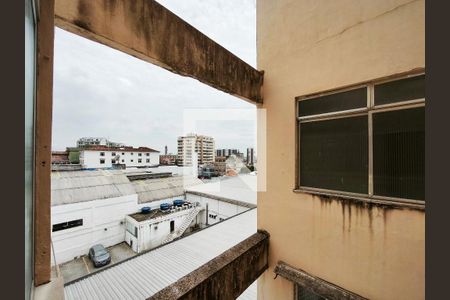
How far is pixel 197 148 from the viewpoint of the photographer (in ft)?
220

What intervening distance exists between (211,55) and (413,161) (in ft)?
9.79

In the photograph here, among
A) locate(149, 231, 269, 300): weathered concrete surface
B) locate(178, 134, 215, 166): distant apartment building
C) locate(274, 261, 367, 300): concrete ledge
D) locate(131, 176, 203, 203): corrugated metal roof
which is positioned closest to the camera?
locate(149, 231, 269, 300): weathered concrete surface

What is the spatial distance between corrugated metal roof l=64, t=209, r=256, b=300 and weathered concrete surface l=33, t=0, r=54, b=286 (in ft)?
16.1

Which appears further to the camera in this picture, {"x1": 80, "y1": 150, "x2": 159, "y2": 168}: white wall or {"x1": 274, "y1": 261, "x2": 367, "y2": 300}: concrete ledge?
{"x1": 80, "y1": 150, "x2": 159, "y2": 168}: white wall

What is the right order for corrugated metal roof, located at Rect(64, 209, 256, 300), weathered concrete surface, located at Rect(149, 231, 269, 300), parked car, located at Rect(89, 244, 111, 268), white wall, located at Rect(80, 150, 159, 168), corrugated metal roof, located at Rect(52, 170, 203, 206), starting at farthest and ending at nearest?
1. white wall, located at Rect(80, 150, 159, 168)
2. corrugated metal roof, located at Rect(52, 170, 203, 206)
3. parked car, located at Rect(89, 244, 111, 268)
4. corrugated metal roof, located at Rect(64, 209, 256, 300)
5. weathered concrete surface, located at Rect(149, 231, 269, 300)

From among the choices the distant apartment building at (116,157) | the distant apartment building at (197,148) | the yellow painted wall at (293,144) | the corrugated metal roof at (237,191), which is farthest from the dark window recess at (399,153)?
the distant apartment building at (197,148)

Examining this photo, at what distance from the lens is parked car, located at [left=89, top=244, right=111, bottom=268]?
36.6 ft

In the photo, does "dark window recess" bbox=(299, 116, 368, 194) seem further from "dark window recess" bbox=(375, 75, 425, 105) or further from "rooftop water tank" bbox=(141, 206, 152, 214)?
"rooftop water tank" bbox=(141, 206, 152, 214)

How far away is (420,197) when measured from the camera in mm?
2307

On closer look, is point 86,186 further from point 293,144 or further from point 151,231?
point 293,144

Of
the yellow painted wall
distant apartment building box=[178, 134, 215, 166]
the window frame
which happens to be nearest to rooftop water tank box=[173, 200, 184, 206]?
the yellow painted wall

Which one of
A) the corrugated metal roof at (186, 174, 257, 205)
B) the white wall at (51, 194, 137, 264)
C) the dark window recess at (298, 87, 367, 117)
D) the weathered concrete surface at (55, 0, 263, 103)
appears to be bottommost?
the white wall at (51, 194, 137, 264)

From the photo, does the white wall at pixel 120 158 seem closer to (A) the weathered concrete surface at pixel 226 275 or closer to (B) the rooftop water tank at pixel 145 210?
(B) the rooftop water tank at pixel 145 210

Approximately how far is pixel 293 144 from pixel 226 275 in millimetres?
2248
